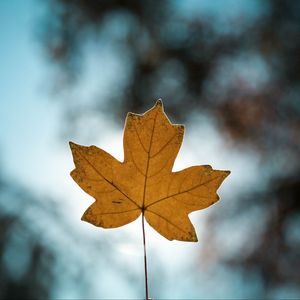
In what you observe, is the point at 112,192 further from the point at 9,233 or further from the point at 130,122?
the point at 9,233

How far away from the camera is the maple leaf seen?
88 centimetres

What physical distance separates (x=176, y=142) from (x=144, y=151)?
0.27ft

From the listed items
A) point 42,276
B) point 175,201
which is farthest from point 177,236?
point 42,276

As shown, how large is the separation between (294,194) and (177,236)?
28.0ft

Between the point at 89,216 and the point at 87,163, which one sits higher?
the point at 87,163

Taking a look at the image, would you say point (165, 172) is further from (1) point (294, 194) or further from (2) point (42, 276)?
(1) point (294, 194)

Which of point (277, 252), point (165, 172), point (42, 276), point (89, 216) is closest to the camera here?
point (89, 216)

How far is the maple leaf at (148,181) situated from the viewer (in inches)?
34.6

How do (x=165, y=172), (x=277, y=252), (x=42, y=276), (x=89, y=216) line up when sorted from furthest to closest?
(x=277, y=252) → (x=42, y=276) → (x=165, y=172) → (x=89, y=216)

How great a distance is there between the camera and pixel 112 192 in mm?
906

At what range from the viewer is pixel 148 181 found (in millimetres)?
928

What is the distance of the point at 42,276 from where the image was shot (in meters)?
5.90

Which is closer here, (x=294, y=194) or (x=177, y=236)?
(x=177, y=236)

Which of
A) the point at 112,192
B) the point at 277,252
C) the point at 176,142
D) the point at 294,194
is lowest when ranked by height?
the point at 112,192
